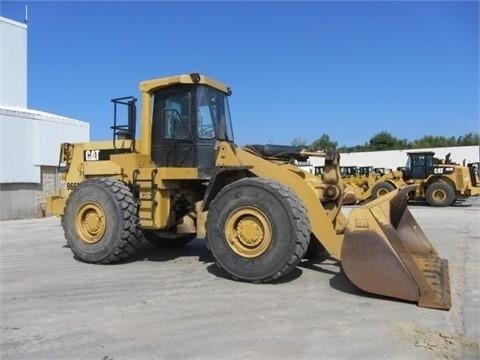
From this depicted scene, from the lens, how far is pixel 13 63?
2277 centimetres

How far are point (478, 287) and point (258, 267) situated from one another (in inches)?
109

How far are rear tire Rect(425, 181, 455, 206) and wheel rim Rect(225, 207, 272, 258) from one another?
18824 mm

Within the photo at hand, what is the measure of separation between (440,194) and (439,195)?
6 cm

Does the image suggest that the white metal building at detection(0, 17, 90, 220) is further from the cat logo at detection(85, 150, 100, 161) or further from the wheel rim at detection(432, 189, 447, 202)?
the wheel rim at detection(432, 189, 447, 202)

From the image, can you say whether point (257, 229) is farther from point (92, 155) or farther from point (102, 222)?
point (92, 155)

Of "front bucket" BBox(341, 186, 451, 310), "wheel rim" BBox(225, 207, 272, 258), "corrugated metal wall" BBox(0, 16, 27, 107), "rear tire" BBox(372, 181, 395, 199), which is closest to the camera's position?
"front bucket" BBox(341, 186, 451, 310)

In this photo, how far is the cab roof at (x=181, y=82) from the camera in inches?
309

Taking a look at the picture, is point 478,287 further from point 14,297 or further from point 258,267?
point 14,297

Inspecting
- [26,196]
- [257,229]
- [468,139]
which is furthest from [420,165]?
[468,139]

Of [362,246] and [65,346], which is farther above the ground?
[362,246]

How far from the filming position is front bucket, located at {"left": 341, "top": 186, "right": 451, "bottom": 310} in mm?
5488

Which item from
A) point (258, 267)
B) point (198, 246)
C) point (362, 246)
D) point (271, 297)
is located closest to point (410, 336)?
point (362, 246)

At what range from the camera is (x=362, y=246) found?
226 inches

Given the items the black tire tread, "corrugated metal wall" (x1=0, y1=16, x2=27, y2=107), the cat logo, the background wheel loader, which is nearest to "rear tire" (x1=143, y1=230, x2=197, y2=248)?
the cat logo
